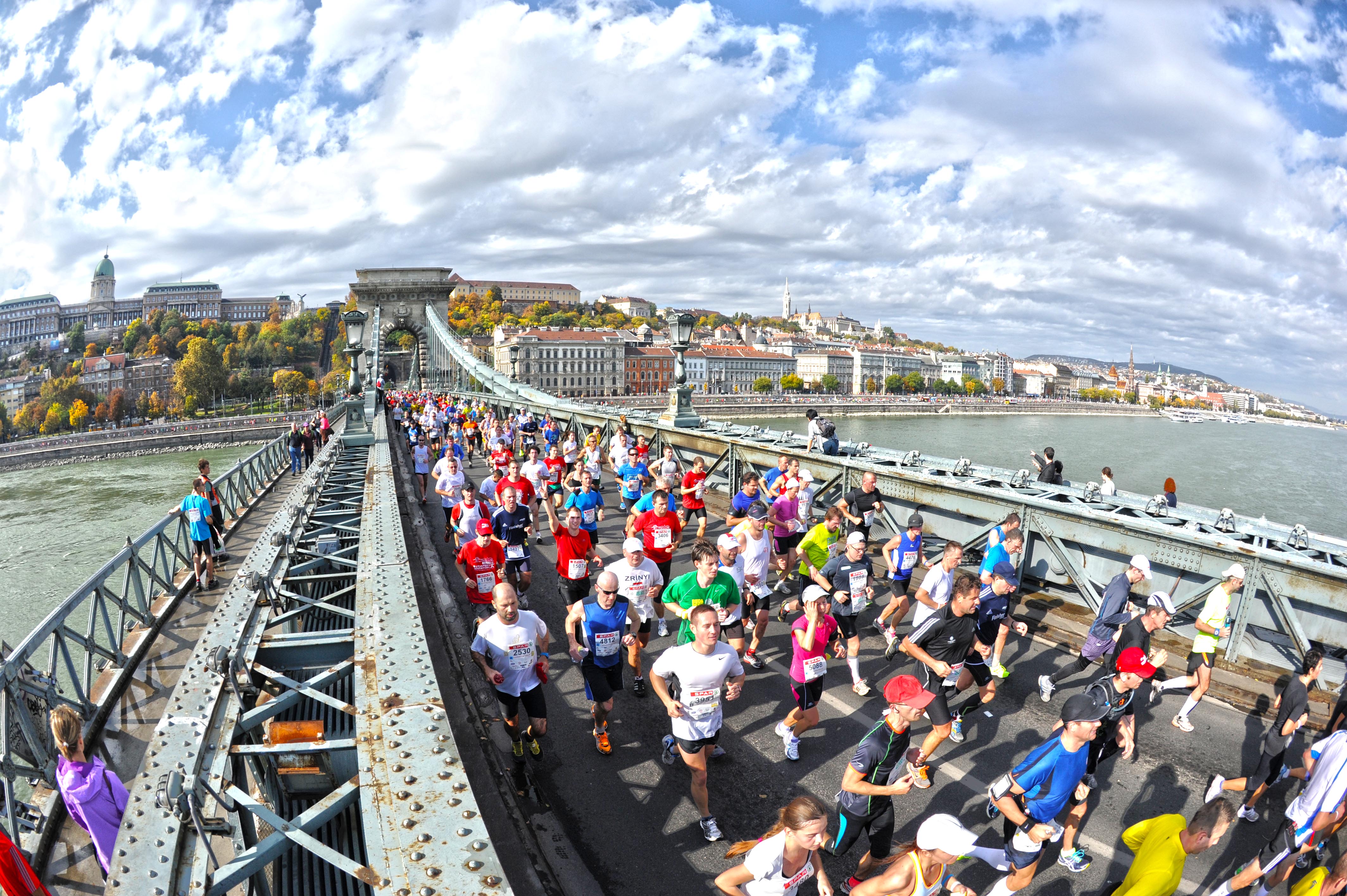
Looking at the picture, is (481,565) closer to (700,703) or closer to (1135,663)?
(700,703)

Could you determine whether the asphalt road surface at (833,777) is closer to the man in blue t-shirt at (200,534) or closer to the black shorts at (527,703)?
the black shorts at (527,703)

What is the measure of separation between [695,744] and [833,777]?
1.22 meters

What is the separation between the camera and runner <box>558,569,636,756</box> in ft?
16.5

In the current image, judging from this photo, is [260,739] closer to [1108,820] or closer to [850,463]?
[1108,820]

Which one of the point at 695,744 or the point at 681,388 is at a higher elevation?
the point at 681,388

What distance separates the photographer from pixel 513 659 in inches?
183

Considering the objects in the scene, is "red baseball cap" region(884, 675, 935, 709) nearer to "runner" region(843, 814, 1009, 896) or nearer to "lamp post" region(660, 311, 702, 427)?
"runner" region(843, 814, 1009, 896)

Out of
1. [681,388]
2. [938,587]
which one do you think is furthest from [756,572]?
[681,388]

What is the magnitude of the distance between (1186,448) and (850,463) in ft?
258

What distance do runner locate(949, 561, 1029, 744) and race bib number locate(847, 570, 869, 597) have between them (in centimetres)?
97

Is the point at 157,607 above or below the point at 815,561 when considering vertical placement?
below

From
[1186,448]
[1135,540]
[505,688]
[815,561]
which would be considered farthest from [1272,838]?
[1186,448]

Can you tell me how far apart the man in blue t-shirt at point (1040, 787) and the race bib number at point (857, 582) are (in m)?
2.48

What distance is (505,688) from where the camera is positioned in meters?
4.71
